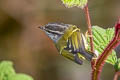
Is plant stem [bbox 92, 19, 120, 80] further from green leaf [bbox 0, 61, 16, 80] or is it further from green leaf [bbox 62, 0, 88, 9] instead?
green leaf [bbox 0, 61, 16, 80]

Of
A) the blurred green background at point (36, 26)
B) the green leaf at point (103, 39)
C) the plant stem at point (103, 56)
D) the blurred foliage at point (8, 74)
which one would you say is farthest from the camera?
the blurred green background at point (36, 26)

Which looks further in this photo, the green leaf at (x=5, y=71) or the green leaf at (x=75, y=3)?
the green leaf at (x=5, y=71)

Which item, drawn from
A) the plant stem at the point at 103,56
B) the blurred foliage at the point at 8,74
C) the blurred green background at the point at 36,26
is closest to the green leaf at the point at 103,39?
the plant stem at the point at 103,56

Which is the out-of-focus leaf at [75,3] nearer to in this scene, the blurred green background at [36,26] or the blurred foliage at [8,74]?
the blurred foliage at [8,74]

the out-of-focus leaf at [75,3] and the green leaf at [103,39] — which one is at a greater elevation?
the out-of-focus leaf at [75,3]

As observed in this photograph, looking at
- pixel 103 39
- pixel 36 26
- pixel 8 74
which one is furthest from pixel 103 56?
pixel 36 26

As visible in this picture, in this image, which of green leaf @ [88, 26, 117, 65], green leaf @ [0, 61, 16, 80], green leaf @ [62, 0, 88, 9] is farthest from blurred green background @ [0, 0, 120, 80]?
green leaf @ [62, 0, 88, 9]

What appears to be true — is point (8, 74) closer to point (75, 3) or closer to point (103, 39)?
point (103, 39)

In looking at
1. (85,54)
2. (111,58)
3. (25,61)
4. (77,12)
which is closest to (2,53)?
(25,61)
